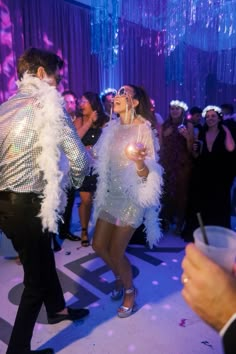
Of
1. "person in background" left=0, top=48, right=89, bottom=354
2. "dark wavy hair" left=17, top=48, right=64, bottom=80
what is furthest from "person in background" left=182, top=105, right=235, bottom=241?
"dark wavy hair" left=17, top=48, right=64, bottom=80

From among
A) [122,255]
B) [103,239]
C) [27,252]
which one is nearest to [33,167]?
[27,252]

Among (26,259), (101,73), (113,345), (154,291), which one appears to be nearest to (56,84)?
(26,259)

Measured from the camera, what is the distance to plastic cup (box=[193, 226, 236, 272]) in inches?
26.5

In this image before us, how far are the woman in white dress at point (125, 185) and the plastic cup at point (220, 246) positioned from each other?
1.09m

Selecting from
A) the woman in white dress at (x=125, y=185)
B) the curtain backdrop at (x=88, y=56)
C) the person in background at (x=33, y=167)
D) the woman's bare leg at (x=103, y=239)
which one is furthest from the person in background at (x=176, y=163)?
the curtain backdrop at (x=88, y=56)

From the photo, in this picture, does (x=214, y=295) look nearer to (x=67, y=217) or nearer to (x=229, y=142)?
(x=229, y=142)

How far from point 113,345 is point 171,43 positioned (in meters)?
4.97

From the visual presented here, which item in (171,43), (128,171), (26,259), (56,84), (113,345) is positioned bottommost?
(113,345)

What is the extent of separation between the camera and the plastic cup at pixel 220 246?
67 cm

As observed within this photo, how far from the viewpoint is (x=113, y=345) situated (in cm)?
179

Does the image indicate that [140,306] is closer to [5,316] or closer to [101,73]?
[5,316]

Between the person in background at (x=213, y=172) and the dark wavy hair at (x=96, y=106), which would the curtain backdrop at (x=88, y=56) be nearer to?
the dark wavy hair at (x=96, y=106)

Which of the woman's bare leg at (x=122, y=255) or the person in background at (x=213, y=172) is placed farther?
the person in background at (x=213, y=172)

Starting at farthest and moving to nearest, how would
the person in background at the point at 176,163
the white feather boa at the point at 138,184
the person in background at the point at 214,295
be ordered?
the person in background at the point at 176,163
the white feather boa at the point at 138,184
the person in background at the point at 214,295
